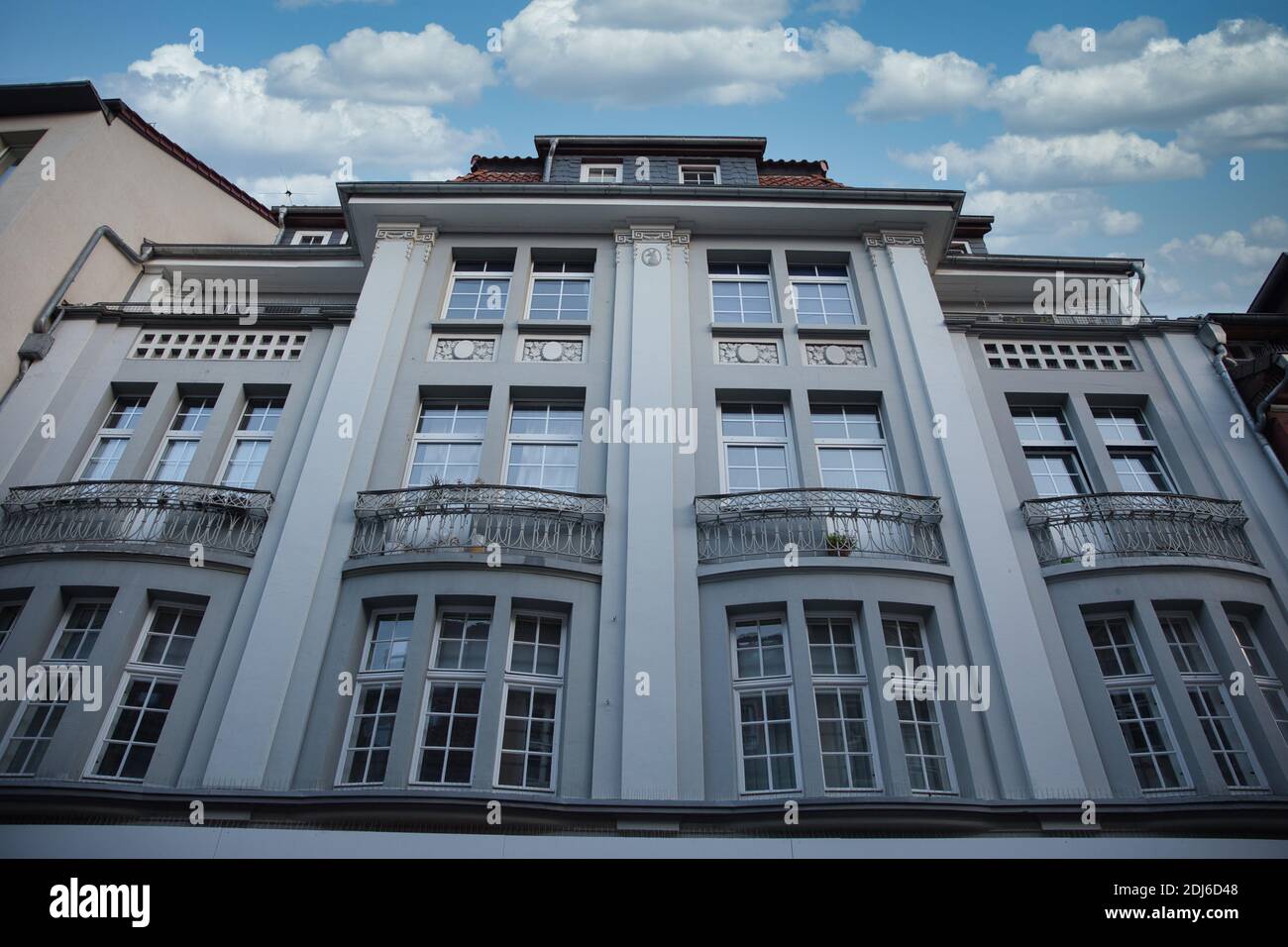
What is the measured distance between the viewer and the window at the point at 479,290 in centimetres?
1517

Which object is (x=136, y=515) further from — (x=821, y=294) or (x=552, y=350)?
(x=821, y=294)

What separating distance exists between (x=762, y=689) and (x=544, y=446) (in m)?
5.17

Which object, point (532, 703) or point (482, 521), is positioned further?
point (482, 521)

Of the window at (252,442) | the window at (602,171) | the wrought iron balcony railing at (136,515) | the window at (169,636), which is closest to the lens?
the window at (169,636)

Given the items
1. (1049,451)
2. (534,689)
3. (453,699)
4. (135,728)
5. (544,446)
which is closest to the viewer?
(135,728)

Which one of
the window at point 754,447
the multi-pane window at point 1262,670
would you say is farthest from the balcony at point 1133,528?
the window at point 754,447

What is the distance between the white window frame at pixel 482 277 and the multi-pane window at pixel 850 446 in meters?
5.89

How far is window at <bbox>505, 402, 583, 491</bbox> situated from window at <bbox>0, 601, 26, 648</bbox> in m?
6.78

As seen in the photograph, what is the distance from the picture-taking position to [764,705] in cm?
1041

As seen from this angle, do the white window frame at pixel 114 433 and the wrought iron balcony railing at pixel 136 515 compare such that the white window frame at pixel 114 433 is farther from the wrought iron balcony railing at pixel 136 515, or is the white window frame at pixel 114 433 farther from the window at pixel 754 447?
the window at pixel 754 447

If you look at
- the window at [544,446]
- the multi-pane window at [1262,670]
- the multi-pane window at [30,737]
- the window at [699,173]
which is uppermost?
the window at [699,173]

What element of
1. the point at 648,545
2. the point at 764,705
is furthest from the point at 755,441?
the point at 764,705
